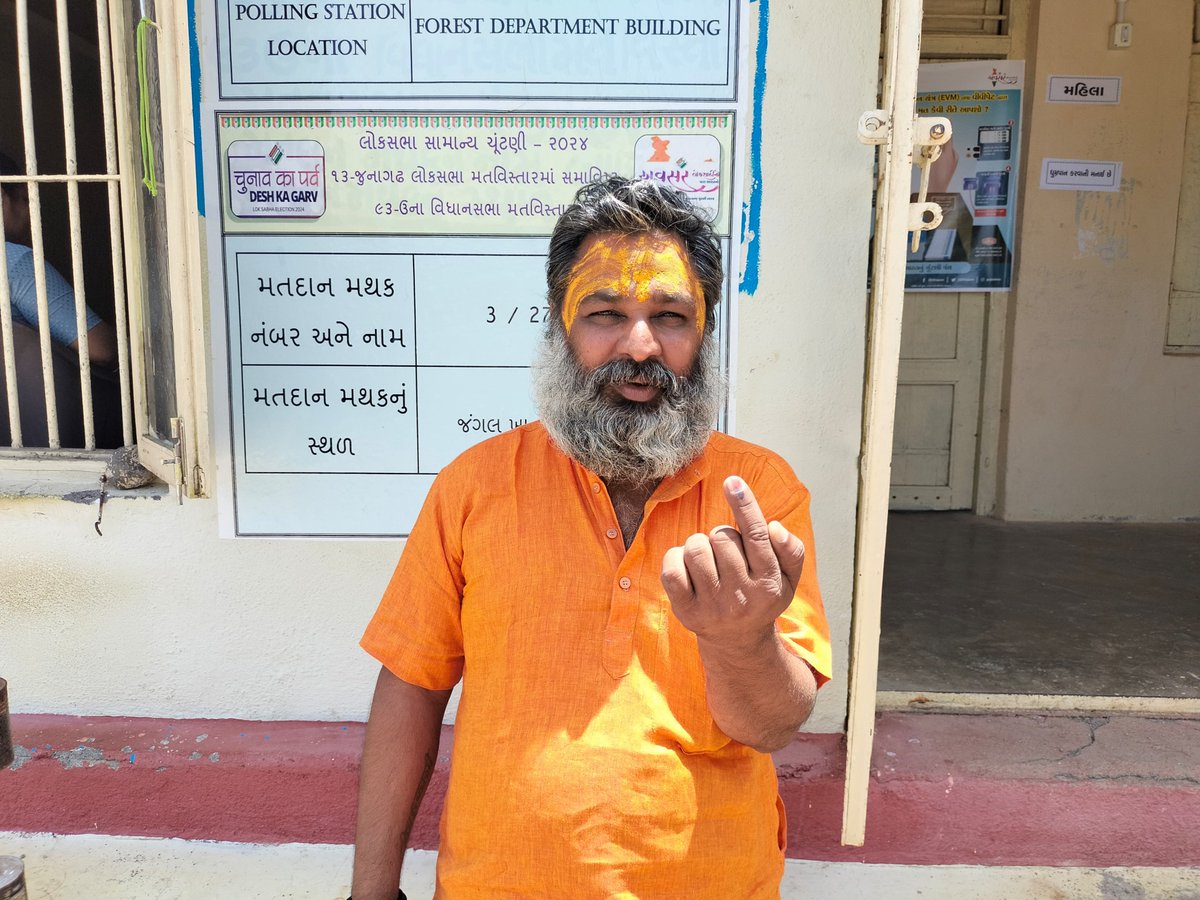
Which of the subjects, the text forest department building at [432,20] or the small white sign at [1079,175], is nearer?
the text forest department building at [432,20]

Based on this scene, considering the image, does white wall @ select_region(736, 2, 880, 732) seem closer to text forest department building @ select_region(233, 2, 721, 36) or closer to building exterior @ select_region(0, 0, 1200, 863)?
building exterior @ select_region(0, 0, 1200, 863)

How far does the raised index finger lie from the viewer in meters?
1.10

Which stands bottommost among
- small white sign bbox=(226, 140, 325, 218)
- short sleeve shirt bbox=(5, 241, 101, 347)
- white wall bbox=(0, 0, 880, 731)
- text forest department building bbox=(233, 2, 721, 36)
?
white wall bbox=(0, 0, 880, 731)

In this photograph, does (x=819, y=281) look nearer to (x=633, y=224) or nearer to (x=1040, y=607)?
(x=633, y=224)

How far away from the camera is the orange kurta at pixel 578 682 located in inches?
53.4

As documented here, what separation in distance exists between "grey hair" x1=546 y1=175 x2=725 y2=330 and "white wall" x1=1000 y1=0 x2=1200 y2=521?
397cm

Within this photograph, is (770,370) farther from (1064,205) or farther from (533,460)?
(1064,205)

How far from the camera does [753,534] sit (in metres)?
1.10

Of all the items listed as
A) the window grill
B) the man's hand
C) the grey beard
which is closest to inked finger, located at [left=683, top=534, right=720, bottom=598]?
the man's hand

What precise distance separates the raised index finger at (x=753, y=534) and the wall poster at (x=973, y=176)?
4114mm

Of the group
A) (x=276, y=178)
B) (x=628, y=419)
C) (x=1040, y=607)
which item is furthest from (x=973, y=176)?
(x=628, y=419)

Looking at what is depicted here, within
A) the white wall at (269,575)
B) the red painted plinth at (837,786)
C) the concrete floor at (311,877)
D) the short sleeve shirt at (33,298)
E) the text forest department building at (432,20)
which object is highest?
the text forest department building at (432,20)

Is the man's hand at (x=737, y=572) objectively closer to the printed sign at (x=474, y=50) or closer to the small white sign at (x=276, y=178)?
the printed sign at (x=474, y=50)

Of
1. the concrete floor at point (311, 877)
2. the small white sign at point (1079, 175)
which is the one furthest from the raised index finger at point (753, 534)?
the small white sign at point (1079, 175)
